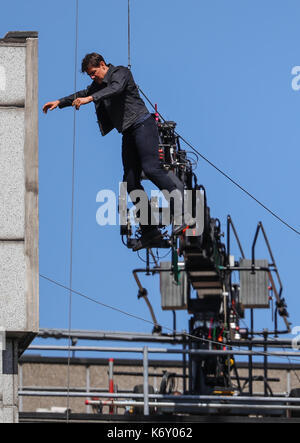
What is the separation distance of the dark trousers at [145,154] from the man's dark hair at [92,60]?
2.88ft

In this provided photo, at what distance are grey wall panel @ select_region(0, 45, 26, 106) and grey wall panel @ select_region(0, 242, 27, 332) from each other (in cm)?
156

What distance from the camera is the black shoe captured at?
18.3 meters

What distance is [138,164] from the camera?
1762 cm

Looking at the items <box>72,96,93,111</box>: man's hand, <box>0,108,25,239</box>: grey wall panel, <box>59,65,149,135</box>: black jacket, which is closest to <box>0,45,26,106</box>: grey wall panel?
<box>0,108,25,239</box>: grey wall panel

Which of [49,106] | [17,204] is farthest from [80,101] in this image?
[17,204]

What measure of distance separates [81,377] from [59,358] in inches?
27.7

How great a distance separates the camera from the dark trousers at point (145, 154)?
1717 cm

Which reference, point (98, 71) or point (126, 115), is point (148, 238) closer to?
point (126, 115)

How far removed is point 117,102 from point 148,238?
85.2 inches

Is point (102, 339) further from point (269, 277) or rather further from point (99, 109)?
→ point (99, 109)

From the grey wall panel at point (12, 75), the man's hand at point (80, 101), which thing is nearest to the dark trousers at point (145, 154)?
the man's hand at point (80, 101)

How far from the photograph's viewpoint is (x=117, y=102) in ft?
55.8

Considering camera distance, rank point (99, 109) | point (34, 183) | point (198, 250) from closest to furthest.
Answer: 1. point (34, 183)
2. point (99, 109)
3. point (198, 250)
